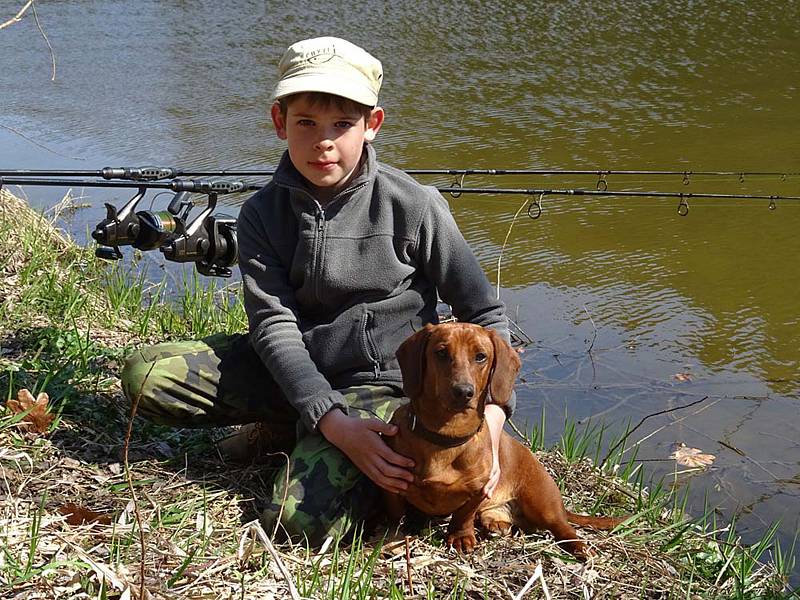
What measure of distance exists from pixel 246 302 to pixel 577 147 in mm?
5348

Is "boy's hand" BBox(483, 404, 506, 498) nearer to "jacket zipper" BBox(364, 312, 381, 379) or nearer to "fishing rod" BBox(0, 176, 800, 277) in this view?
"jacket zipper" BBox(364, 312, 381, 379)

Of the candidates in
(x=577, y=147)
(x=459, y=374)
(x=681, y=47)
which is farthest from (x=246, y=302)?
(x=681, y=47)

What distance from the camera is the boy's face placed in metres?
3.16

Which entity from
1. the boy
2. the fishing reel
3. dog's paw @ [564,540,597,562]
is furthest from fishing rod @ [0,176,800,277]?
dog's paw @ [564,540,597,562]

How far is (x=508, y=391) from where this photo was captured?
9.47 feet

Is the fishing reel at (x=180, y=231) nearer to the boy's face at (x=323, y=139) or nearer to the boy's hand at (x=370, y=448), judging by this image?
the boy's face at (x=323, y=139)

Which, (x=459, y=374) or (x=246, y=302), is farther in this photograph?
(x=246, y=302)

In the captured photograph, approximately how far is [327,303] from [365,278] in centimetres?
16

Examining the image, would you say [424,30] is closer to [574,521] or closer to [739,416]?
[739,416]

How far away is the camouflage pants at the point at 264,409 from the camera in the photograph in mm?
3076

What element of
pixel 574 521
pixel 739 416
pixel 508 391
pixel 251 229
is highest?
pixel 251 229

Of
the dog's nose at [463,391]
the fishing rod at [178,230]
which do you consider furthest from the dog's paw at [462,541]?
the fishing rod at [178,230]

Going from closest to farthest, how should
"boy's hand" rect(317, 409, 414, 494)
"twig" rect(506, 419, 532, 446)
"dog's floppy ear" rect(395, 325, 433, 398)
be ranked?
1. "dog's floppy ear" rect(395, 325, 433, 398)
2. "boy's hand" rect(317, 409, 414, 494)
3. "twig" rect(506, 419, 532, 446)

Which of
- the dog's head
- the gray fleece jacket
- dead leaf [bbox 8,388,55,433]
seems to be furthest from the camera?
dead leaf [bbox 8,388,55,433]
